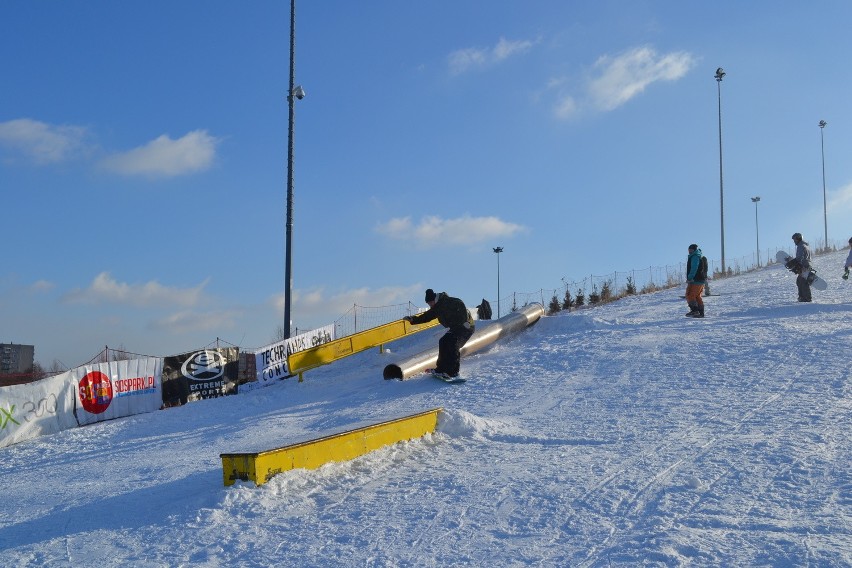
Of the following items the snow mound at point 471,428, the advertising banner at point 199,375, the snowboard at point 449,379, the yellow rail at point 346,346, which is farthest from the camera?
the advertising banner at point 199,375

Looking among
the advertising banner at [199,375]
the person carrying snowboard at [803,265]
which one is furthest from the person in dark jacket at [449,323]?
the person carrying snowboard at [803,265]

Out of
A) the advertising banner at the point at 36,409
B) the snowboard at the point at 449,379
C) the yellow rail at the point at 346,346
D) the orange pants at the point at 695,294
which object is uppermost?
the orange pants at the point at 695,294

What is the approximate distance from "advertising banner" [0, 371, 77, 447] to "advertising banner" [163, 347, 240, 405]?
96.4 inches

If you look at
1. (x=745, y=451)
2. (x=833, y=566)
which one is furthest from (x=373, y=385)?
(x=833, y=566)

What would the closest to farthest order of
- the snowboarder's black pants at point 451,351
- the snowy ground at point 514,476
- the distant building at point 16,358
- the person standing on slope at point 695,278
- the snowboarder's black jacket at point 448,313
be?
the snowy ground at point 514,476 < the snowboarder's black pants at point 451,351 < the snowboarder's black jacket at point 448,313 < the person standing on slope at point 695,278 < the distant building at point 16,358

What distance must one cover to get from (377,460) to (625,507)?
2.96m

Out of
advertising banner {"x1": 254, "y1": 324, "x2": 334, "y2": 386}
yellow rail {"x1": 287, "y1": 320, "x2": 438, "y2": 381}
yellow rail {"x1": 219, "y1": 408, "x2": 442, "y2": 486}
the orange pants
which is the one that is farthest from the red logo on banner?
the orange pants

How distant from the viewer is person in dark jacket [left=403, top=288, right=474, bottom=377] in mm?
13312

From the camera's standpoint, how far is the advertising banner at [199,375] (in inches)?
689

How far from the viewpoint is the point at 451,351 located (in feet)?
43.7

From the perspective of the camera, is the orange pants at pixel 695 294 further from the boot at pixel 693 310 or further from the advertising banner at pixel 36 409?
the advertising banner at pixel 36 409

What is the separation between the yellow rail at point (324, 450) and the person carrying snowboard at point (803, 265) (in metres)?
13.3

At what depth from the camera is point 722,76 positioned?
30.1 m

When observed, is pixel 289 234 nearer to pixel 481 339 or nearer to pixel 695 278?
pixel 481 339
